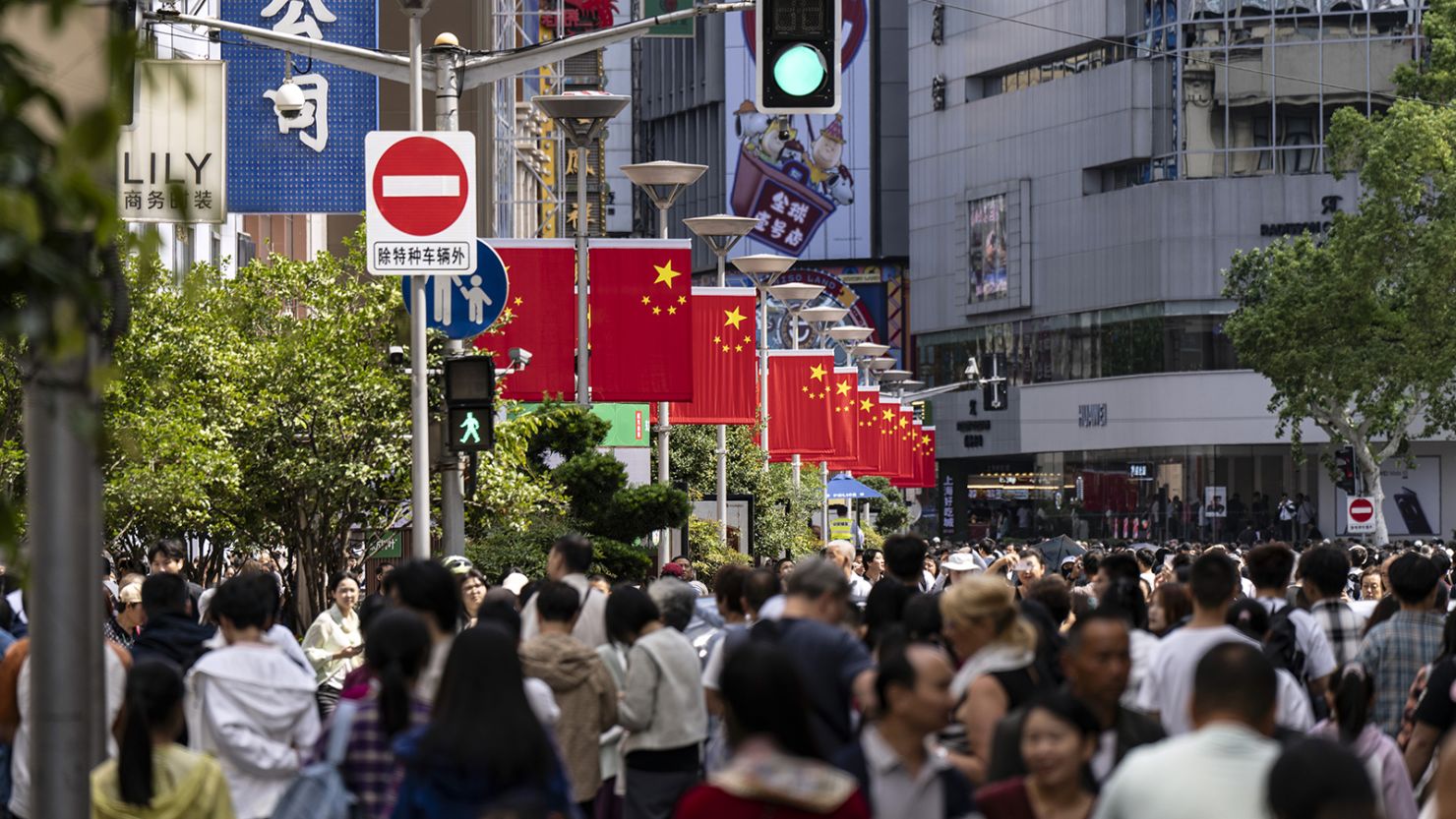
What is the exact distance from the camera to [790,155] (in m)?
115

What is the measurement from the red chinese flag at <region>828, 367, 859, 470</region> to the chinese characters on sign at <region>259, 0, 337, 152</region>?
22.3m

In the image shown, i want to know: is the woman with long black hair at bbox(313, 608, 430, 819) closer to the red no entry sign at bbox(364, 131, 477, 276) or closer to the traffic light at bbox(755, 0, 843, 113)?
the traffic light at bbox(755, 0, 843, 113)

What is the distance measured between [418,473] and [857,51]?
98.9m

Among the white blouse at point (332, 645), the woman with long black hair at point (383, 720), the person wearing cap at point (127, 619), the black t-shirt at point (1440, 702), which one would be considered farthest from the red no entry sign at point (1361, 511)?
the woman with long black hair at point (383, 720)

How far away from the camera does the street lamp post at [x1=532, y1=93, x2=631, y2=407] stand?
2430 cm

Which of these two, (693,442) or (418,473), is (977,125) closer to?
(693,442)

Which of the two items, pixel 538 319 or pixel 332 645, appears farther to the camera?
pixel 538 319

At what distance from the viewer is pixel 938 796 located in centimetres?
598

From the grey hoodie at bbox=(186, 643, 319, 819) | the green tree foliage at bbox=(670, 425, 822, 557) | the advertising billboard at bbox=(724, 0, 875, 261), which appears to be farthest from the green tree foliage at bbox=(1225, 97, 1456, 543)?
the advertising billboard at bbox=(724, 0, 875, 261)

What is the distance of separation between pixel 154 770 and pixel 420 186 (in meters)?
10.8

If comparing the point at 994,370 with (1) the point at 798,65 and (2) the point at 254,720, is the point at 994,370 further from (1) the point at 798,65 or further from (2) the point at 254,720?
(2) the point at 254,720

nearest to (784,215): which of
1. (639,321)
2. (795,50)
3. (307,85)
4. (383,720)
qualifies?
(307,85)

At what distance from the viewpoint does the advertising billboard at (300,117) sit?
82.0 feet

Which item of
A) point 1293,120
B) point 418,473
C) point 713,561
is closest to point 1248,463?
point 1293,120
